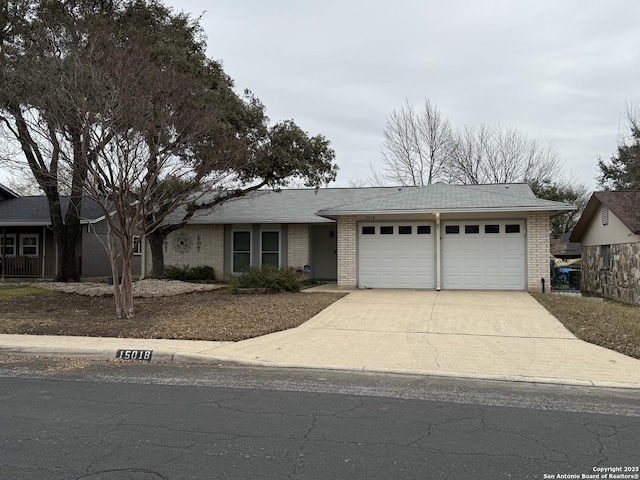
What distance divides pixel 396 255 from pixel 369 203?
77.0 inches

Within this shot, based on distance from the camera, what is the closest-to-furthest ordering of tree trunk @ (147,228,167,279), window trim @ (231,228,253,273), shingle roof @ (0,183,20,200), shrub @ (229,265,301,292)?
shrub @ (229,265,301,292)
tree trunk @ (147,228,167,279)
window trim @ (231,228,253,273)
shingle roof @ (0,183,20,200)

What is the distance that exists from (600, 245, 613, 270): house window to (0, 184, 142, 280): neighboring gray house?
20.7 metres

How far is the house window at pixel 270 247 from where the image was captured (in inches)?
883

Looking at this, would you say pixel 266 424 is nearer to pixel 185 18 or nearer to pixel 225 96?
pixel 225 96

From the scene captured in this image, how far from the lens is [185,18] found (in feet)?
58.0

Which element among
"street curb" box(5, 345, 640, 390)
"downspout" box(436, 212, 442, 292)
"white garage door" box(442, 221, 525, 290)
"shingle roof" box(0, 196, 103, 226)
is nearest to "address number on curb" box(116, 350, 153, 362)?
"street curb" box(5, 345, 640, 390)

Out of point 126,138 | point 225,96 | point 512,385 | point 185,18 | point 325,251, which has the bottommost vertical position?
point 512,385

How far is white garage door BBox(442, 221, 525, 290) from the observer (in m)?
17.1

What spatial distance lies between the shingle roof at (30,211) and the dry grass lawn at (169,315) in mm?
7962

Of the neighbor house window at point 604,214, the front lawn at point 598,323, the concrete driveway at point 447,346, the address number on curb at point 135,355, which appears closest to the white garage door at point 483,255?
the front lawn at point 598,323

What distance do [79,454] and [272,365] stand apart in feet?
12.4

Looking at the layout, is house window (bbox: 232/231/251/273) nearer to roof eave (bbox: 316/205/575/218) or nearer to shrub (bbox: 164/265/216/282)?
shrub (bbox: 164/265/216/282)

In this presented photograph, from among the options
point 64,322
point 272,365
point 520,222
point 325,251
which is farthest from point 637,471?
point 325,251

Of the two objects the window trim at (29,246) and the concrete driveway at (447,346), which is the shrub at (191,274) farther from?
the concrete driveway at (447,346)
